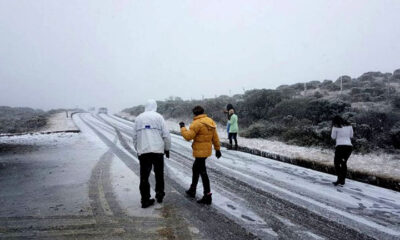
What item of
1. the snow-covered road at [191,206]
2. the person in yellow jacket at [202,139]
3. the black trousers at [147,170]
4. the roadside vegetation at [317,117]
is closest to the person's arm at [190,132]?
the person in yellow jacket at [202,139]

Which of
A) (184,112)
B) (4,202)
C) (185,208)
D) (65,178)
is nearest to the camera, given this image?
(185,208)

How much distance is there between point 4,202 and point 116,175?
8.55 feet

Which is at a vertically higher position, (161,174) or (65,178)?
(161,174)

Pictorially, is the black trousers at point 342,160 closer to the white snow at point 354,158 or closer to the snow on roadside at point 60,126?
the white snow at point 354,158

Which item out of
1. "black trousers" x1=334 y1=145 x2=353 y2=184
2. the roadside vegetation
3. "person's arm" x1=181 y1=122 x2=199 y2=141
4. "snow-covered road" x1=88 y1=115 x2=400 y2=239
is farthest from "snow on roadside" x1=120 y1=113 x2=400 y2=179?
"person's arm" x1=181 y1=122 x2=199 y2=141

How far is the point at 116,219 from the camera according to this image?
477 cm

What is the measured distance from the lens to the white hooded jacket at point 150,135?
5.42 meters

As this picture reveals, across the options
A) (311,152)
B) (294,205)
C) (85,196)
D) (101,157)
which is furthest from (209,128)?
(311,152)

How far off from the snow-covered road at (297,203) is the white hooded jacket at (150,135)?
4.85ft

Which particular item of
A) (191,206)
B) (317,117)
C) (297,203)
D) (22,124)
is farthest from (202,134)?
(22,124)

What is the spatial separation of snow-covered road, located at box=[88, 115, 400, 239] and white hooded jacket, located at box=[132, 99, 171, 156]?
1478 millimetres

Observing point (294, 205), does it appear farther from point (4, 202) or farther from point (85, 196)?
point (4, 202)

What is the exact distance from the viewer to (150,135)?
545 centimetres

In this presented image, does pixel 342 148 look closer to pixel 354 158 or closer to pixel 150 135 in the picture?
pixel 354 158
